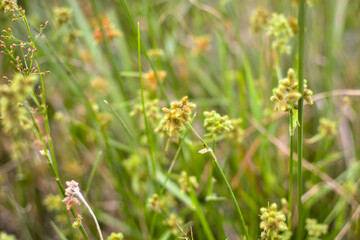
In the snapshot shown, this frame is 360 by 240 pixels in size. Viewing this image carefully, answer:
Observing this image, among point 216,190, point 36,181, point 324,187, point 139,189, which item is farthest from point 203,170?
point 36,181

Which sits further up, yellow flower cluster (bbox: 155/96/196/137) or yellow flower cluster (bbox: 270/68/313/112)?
yellow flower cluster (bbox: 270/68/313/112)

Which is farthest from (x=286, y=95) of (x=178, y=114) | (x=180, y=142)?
(x=180, y=142)

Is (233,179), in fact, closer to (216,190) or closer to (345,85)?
(216,190)

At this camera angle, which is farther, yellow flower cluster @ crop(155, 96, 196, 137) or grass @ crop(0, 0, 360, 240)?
grass @ crop(0, 0, 360, 240)

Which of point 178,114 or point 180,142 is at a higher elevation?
point 178,114

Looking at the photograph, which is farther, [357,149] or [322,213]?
[357,149]

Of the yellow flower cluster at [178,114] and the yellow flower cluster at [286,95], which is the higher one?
the yellow flower cluster at [286,95]

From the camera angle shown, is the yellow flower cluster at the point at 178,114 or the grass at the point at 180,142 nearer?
the yellow flower cluster at the point at 178,114

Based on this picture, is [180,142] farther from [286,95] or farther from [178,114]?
[286,95]
